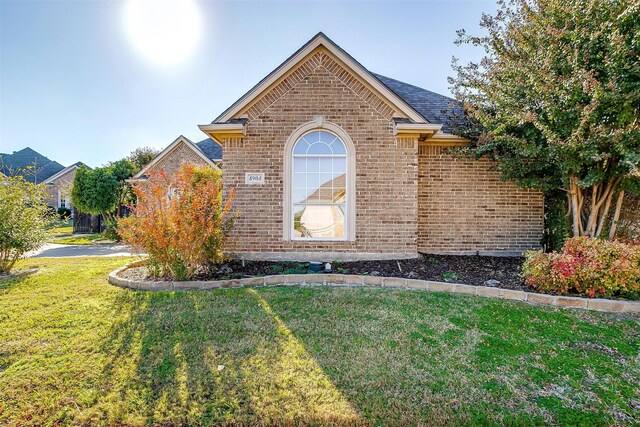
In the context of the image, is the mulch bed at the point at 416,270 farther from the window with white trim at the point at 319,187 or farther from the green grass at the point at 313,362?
the green grass at the point at 313,362

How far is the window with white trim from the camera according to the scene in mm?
8180

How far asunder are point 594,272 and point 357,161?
17.5 ft

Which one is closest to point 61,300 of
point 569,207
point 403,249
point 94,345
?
point 94,345

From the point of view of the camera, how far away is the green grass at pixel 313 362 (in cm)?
260

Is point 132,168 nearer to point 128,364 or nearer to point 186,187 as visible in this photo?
point 186,187

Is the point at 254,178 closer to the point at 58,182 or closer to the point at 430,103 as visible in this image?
the point at 430,103

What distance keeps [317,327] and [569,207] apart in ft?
26.3

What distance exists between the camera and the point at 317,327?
13.6 ft

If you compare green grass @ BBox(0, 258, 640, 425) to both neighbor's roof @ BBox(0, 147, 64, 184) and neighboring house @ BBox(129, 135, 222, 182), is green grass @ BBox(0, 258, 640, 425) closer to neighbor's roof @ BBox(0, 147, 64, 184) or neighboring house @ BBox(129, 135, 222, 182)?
neighboring house @ BBox(129, 135, 222, 182)

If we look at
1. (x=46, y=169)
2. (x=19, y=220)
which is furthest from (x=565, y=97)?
(x=46, y=169)

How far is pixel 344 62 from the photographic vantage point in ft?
25.7

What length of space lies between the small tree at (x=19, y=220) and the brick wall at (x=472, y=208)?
1036 cm

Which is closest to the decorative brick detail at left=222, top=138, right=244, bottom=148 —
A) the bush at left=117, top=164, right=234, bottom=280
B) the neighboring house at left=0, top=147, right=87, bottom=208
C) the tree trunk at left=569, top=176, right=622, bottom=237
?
the bush at left=117, top=164, right=234, bottom=280

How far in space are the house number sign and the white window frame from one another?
2.08ft
